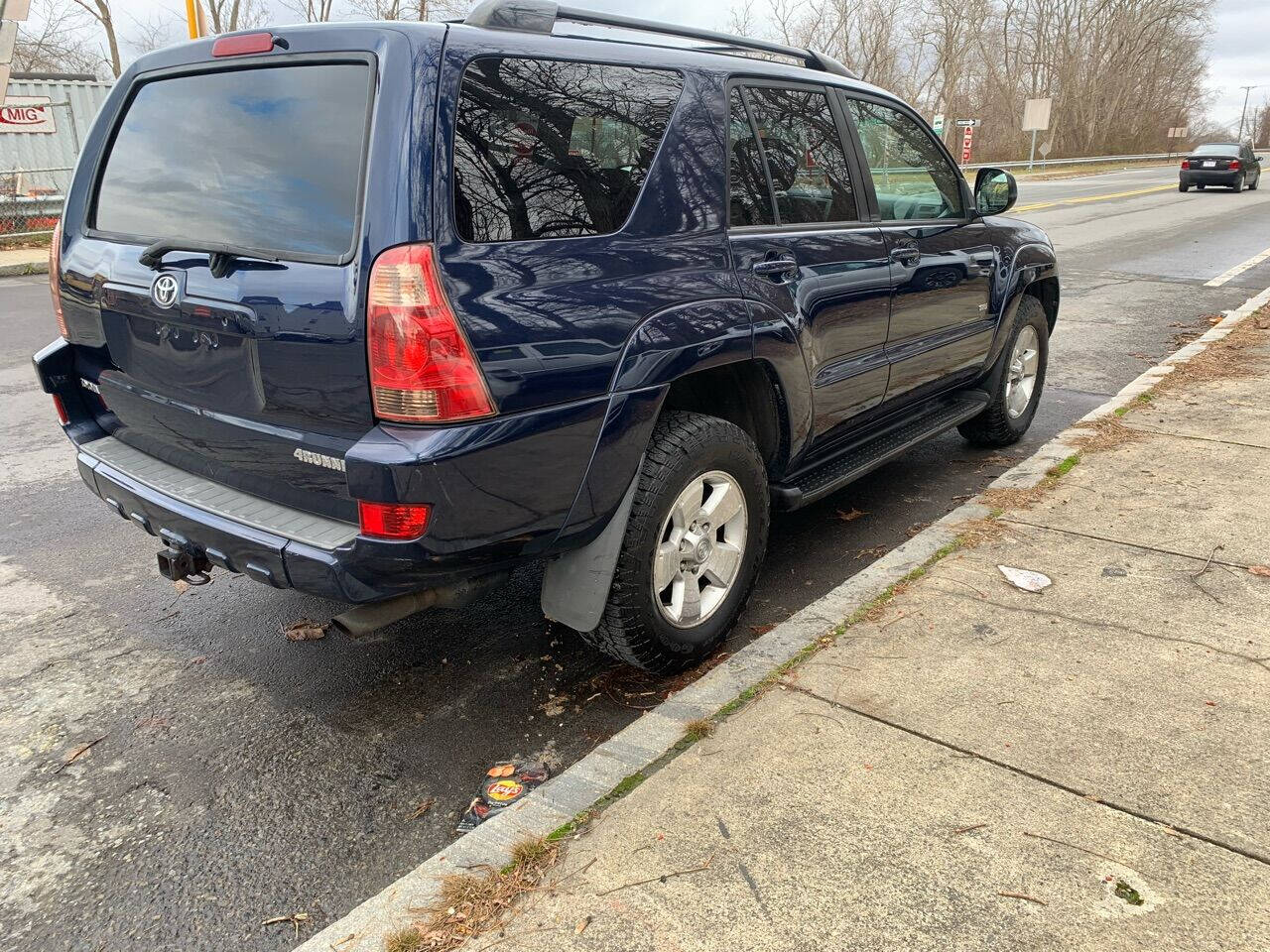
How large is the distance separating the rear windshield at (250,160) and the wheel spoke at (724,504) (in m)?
1.41

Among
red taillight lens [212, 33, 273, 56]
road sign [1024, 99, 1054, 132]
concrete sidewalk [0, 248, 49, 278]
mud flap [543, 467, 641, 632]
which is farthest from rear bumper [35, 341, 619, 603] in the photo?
road sign [1024, 99, 1054, 132]

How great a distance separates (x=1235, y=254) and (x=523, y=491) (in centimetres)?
1624

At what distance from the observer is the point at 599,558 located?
9.43ft

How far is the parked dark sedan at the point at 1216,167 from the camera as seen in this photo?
99.7ft

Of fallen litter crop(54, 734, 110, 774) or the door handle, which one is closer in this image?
fallen litter crop(54, 734, 110, 774)

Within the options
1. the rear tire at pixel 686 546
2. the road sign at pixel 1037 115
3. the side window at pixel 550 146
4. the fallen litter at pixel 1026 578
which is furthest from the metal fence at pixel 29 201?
the road sign at pixel 1037 115

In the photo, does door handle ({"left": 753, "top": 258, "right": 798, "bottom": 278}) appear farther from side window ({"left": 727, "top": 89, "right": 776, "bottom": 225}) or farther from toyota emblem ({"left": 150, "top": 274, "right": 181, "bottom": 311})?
toyota emblem ({"left": 150, "top": 274, "right": 181, "bottom": 311})

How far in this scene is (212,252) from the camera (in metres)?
2.67

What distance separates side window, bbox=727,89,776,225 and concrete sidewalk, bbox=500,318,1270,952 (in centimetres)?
146

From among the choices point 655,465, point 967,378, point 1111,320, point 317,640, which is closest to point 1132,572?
point 967,378

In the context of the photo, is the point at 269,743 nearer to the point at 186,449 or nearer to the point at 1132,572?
the point at 186,449

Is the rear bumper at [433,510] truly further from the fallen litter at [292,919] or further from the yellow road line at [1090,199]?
the yellow road line at [1090,199]

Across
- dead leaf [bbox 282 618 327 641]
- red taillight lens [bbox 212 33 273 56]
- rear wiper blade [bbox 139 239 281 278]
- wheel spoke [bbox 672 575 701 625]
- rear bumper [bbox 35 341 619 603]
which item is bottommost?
dead leaf [bbox 282 618 327 641]

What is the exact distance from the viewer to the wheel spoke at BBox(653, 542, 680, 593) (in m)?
3.01
